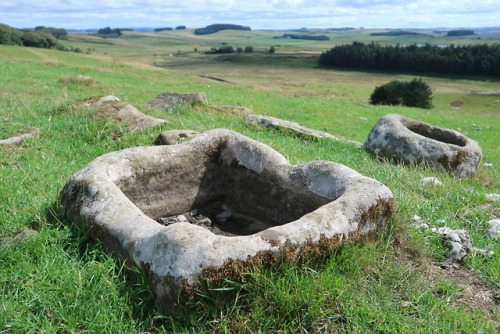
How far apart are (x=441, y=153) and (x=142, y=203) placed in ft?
24.2

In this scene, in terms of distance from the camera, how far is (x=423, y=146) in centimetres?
994

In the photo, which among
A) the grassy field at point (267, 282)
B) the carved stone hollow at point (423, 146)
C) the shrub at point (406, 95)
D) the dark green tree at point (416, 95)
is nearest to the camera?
the grassy field at point (267, 282)

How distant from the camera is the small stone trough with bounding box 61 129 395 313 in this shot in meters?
3.12

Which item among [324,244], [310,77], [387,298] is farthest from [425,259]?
[310,77]

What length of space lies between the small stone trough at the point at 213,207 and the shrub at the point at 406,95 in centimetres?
3854

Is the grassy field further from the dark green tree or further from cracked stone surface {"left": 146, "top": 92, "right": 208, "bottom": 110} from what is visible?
the dark green tree

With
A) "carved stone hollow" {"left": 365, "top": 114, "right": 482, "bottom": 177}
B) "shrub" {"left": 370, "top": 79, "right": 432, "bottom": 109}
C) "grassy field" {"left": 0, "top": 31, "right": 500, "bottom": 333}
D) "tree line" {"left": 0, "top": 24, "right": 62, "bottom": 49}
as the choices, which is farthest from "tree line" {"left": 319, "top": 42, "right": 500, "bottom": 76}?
"grassy field" {"left": 0, "top": 31, "right": 500, "bottom": 333}

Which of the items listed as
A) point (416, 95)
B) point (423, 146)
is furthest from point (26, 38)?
point (423, 146)

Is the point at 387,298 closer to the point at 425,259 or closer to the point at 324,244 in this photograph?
the point at 324,244

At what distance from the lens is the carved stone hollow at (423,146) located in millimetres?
9695

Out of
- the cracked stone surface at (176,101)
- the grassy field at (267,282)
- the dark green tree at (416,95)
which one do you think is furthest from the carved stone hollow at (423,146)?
the dark green tree at (416,95)

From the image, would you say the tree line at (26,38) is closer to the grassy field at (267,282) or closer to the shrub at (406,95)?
the shrub at (406,95)

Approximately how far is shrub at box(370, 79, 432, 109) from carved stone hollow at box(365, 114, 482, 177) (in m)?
31.7

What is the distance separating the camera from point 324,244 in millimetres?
3557
